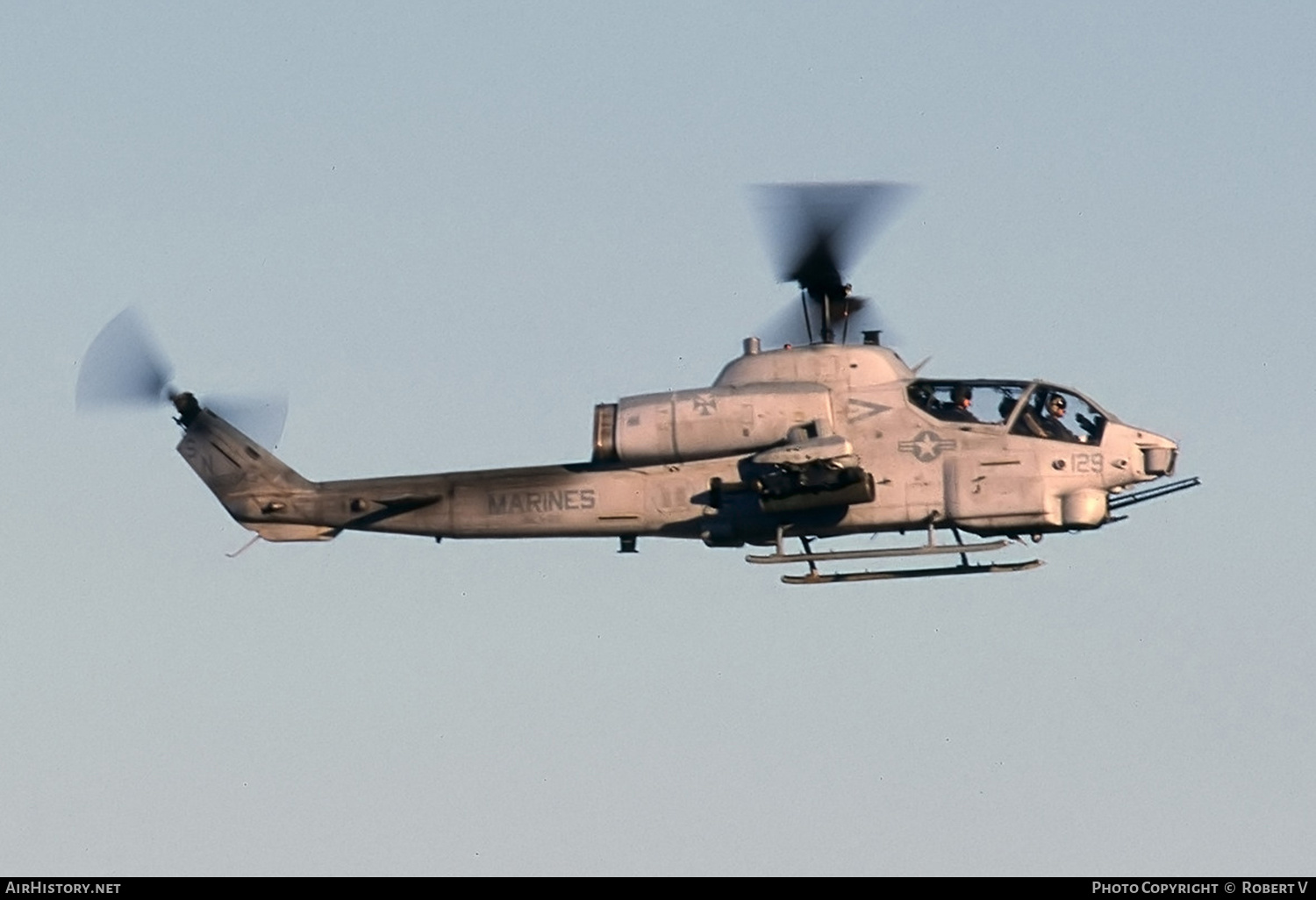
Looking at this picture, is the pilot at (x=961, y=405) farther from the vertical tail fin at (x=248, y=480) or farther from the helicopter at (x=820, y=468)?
the vertical tail fin at (x=248, y=480)

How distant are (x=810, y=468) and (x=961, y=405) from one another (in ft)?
7.08

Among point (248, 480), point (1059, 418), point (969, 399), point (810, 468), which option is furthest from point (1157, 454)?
point (248, 480)

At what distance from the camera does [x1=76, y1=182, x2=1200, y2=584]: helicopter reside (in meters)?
28.1

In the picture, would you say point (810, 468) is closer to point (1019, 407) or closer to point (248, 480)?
point (1019, 407)

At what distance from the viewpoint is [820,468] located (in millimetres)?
27812

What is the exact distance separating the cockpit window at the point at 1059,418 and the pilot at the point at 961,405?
1.89ft

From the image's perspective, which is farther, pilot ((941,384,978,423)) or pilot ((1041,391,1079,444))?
pilot ((941,384,978,423))

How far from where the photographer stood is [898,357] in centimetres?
2947

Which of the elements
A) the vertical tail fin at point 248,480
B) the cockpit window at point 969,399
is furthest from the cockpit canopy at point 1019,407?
the vertical tail fin at point 248,480

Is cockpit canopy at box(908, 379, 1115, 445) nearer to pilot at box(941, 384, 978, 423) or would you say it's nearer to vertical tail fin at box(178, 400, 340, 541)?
pilot at box(941, 384, 978, 423)

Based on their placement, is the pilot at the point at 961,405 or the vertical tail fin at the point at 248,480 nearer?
the pilot at the point at 961,405

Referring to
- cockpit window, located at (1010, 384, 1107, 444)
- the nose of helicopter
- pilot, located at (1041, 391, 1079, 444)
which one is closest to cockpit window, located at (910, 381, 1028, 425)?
cockpit window, located at (1010, 384, 1107, 444)

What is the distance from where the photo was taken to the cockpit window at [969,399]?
28.5 metres
